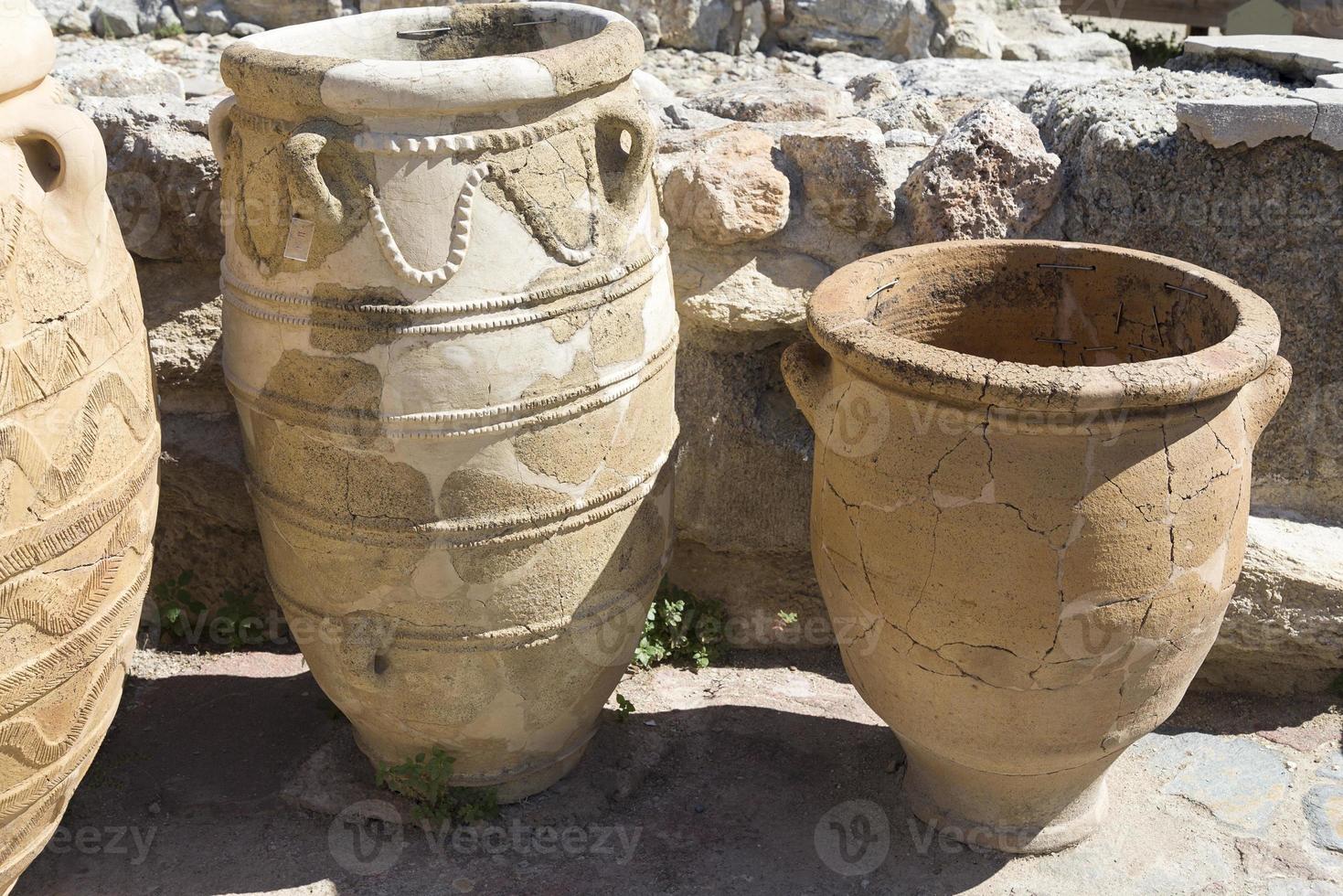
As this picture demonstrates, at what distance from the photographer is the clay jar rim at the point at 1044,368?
6.81 ft

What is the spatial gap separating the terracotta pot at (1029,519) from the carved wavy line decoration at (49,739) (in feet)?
4.37

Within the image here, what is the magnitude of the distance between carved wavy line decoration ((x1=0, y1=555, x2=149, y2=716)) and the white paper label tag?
0.62m

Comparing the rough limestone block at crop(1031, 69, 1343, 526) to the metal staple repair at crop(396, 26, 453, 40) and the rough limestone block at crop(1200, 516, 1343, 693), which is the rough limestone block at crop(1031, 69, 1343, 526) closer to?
the rough limestone block at crop(1200, 516, 1343, 693)

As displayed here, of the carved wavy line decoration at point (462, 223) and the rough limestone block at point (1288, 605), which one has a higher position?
the carved wavy line decoration at point (462, 223)

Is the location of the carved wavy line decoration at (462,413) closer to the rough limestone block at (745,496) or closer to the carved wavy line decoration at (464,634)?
the carved wavy line decoration at (464,634)

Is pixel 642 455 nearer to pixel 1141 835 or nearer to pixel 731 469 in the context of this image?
pixel 731 469

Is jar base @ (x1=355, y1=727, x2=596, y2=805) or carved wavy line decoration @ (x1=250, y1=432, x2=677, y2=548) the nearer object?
carved wavy line decoration @ (x1=250, y1=432, x2=677, y2=548)

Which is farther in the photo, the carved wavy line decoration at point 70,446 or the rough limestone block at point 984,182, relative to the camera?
the rough limestone block at point 984,182

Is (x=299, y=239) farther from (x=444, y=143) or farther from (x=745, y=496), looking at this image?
(x=745, y=496)

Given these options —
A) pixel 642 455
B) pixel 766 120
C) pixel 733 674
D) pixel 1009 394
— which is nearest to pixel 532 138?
pixel 642 455

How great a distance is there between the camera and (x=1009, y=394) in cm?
209

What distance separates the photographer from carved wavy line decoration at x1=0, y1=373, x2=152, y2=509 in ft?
6.51

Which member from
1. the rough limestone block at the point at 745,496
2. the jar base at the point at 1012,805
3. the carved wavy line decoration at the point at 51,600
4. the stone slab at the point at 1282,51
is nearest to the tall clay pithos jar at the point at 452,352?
the carved wavy line decoration at the point at 51,600

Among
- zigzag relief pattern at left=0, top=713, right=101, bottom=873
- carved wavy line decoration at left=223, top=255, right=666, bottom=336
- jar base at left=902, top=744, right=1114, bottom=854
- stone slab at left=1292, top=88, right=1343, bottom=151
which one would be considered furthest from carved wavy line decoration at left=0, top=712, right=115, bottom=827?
stone slab at left=1292, top=88, right=1343, bottom=151
